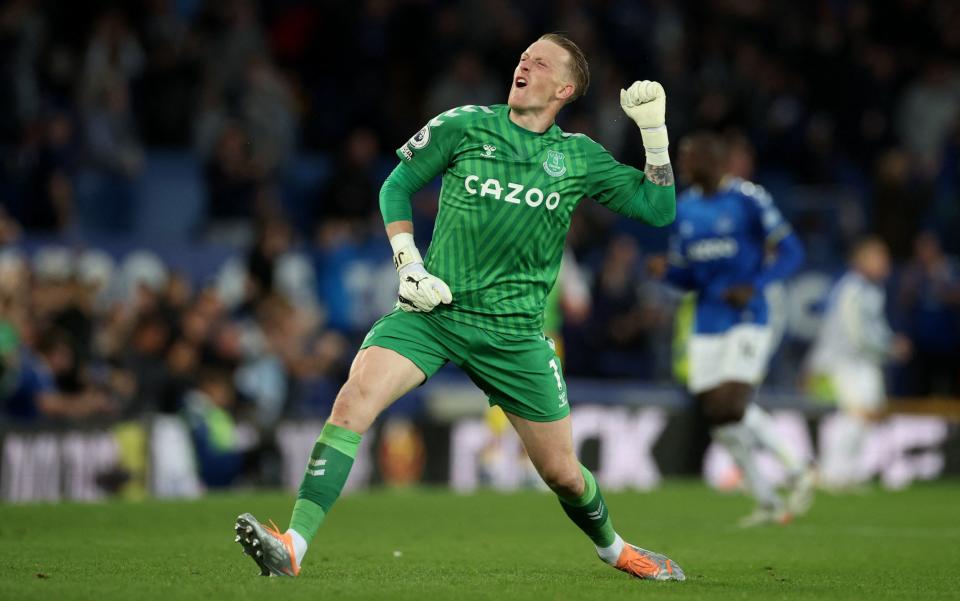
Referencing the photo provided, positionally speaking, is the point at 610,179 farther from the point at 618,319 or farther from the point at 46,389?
the point at 618,319

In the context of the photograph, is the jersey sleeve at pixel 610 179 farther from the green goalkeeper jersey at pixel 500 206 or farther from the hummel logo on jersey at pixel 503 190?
the hummel logo on jersey at pixel 503 190

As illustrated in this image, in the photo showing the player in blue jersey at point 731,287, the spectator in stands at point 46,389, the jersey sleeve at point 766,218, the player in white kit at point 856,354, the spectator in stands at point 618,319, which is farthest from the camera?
the spectator in stands at point 618,319

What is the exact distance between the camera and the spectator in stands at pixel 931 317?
2078cm

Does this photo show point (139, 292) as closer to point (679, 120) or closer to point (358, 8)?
point (358, 8)

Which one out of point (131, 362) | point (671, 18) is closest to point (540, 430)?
point (131, 362)

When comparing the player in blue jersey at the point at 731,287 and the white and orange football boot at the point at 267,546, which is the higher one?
the player in blue jersey at the point at 731,287

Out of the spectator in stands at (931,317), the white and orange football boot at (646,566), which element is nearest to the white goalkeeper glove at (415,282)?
the white and orange football boot at (646,566)

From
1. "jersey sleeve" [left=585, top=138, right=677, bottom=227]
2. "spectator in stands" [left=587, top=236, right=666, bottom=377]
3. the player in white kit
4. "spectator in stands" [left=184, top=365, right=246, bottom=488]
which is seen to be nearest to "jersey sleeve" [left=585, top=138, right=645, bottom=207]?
"jersey sleeve" [left=585, top=138, right=677, bottom=227]

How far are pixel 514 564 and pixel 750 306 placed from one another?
4169 mm

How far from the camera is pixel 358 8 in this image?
20484 millimetres

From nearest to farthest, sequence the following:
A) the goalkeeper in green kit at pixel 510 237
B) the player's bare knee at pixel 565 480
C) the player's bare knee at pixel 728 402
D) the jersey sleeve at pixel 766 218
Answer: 1. the goalkeeper in green kit at pixel 510 237
2. the player's bare knee at pixel 565 480
3. the player's bare knee at pixel 728 402
4. the jersey sleeve at pixel 766 218

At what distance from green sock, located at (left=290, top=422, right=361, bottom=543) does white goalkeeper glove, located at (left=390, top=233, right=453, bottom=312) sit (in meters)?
0.64

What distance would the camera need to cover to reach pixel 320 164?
19734 millimetres

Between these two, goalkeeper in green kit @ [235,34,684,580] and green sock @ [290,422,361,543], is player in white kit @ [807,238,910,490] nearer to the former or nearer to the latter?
goalkeeper in green kit @ [235,34,684,580]
